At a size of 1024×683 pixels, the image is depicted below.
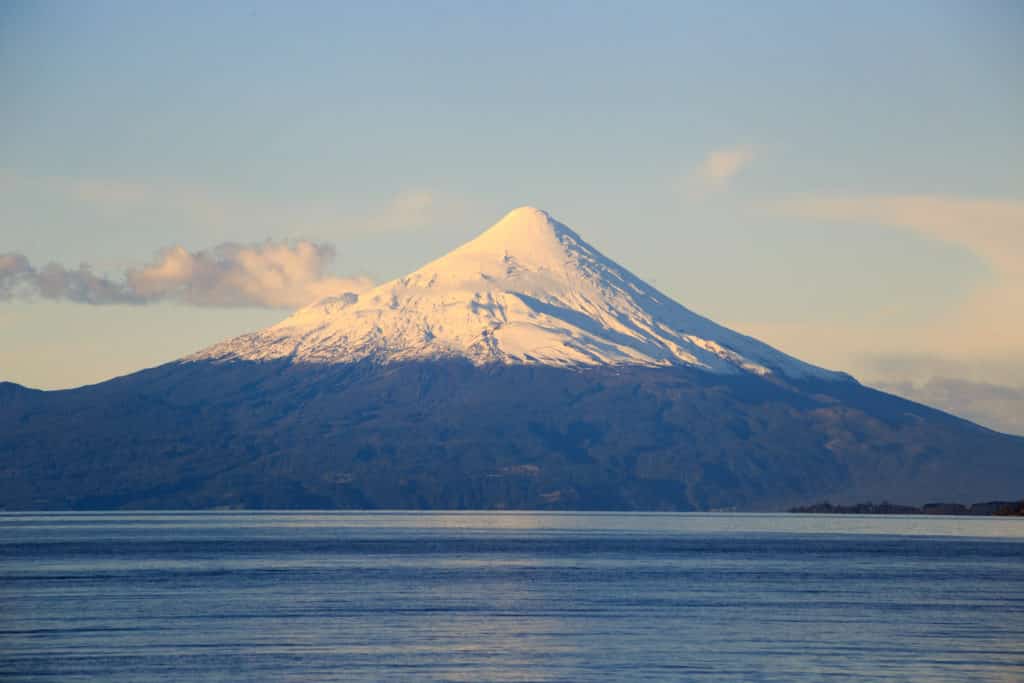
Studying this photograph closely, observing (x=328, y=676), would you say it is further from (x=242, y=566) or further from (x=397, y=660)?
(x=242, y=566)

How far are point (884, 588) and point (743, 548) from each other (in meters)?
66.1

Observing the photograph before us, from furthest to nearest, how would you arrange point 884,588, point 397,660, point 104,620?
1. point 884,588
2. point 104,620
3. point 397,660

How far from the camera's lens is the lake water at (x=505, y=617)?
58938mm

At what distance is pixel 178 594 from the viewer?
301 feet

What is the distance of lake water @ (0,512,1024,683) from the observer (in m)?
58.9

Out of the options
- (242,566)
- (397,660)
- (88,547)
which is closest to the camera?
(397,660)

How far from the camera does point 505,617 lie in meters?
78.4

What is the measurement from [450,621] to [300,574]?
36.6m

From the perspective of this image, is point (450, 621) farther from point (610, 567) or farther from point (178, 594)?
point (610, 567)

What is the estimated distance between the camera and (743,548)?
165875 millimetres

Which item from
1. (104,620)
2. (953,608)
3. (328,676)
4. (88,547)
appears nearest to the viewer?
(328,676)

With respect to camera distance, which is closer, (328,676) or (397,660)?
(328,676)

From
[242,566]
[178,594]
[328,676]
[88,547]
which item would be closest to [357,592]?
[178,594]

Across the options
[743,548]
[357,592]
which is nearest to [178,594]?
[357,592]
